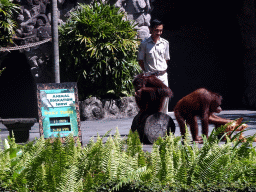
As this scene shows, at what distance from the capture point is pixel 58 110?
17.3 feet

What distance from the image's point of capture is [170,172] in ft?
6.72

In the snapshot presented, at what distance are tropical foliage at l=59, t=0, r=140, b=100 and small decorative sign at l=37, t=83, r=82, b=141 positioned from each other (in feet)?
16.7

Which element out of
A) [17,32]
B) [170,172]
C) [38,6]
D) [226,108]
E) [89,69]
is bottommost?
[226,108]

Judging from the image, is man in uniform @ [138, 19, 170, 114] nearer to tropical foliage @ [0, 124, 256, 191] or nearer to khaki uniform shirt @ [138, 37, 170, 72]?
khaki uniform shirt @ [138, 37, 170, 72]

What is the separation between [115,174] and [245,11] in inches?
531

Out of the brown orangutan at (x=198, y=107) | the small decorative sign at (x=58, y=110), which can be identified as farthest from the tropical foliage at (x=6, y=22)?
the brown orangutan at (x=198, y=107)

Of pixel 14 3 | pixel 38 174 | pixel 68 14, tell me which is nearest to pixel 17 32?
pixel 14 3

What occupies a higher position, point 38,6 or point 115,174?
point 38,6

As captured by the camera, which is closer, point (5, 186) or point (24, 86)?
point (5, 186)

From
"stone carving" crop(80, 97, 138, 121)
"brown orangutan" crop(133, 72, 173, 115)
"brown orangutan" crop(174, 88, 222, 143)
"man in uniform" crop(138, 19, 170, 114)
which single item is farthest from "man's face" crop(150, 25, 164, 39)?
"stone carving" crop(80, 97, 138, 121)

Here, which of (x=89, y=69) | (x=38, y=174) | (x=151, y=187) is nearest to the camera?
(x=151, y=187)

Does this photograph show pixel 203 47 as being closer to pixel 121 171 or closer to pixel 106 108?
pixel 106 108

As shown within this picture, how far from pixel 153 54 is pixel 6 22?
5.98 m

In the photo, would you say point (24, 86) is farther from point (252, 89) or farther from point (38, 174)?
point (38, 174)
